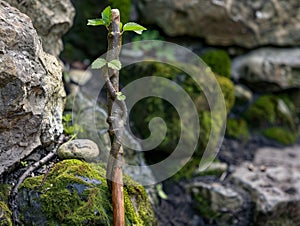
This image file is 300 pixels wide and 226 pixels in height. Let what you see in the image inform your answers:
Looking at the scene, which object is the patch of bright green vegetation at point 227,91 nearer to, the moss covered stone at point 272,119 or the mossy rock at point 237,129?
the mossy rock at point 237,129

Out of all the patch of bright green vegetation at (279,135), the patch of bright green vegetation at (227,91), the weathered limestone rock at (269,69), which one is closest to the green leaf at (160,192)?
the patch of bright green vegetation at (227,91)

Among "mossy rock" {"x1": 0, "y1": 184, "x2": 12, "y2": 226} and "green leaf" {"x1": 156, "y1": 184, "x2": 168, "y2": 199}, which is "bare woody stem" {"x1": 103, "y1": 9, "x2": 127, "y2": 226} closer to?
"mossy rock" {"x1": 0, "y1": 184, "x2": 12, "y2": 226}

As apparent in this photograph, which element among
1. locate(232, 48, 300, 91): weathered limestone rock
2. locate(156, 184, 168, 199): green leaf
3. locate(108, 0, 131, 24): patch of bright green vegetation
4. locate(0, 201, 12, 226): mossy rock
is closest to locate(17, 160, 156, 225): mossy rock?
locate(0, 201, 12, 226): mossy rock

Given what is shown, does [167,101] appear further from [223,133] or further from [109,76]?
[109,76]

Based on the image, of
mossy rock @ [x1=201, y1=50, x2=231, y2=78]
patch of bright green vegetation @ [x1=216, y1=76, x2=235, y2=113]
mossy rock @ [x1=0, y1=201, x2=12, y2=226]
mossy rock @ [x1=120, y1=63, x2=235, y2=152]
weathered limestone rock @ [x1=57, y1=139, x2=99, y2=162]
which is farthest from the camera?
mossy rock @ [x1=201, y1=50, x2=231, y2=78]

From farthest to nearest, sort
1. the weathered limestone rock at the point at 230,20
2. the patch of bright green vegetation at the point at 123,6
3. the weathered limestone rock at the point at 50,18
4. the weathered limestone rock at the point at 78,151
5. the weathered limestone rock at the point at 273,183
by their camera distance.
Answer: the weathered limestone rock at the point at 230,20 → the patch of bright green vegetation at the point at 123,6 → the weathered limestone rock at the point at 273,183 → the weathered limestone rock at the point at 50,18 → the weathered limestone rock at the point at 78,151

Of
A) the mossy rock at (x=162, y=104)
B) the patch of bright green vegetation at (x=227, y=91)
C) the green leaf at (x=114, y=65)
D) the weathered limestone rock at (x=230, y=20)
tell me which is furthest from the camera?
the weathered limestone rock at (x=230, y=20)

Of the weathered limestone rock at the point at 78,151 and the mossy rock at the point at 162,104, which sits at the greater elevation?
the mossy rock at the point at 162,104

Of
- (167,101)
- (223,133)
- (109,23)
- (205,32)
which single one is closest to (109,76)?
(109,23)

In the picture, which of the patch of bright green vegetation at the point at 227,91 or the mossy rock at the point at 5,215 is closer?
the mossy rock at the point at 5,215
